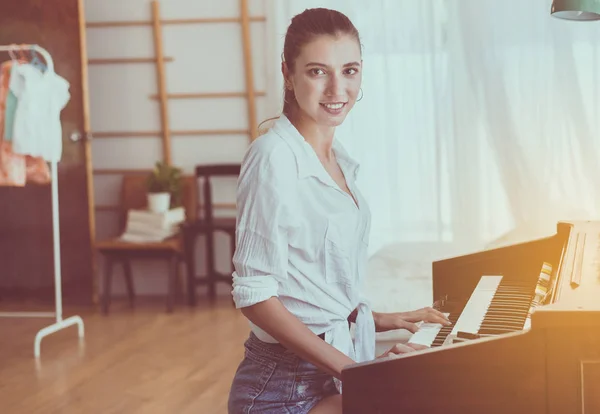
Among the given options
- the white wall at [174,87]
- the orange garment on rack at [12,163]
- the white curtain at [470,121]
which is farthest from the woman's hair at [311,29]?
the white wall at [174,87]

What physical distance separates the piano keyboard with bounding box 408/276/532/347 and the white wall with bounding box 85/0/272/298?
4066 millimetres

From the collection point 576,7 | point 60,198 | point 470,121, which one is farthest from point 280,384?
point 60,198

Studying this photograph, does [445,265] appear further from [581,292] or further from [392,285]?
[392,285]

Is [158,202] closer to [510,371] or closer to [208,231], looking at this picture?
[208,231]

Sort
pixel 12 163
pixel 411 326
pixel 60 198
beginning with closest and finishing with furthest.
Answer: pixel 411 326
pixel 12 163
pixel 60 198

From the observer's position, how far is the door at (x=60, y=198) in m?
5.65

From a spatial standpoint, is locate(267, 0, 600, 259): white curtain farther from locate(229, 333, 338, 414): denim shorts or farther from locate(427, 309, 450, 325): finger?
locate(229, 333, 338, 414): denim shorts

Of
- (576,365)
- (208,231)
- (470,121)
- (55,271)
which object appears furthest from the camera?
(208,231)

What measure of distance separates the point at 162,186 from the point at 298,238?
4262 mm

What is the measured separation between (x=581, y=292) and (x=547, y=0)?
10.4ft

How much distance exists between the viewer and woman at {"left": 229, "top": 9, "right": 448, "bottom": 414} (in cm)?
144

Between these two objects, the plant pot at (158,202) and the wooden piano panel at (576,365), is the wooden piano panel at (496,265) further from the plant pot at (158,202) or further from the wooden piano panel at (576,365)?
the plant pot at (158,202)

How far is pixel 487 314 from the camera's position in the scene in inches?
63.3

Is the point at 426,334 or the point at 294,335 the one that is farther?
the point at 426,334
